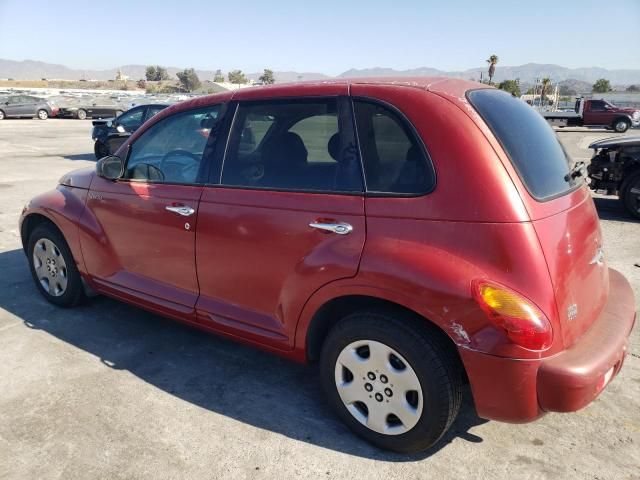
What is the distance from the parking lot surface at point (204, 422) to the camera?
2.60 meters

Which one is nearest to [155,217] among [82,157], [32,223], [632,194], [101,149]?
[32,223]

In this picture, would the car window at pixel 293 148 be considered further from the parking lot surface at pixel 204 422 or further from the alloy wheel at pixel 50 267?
the alloy wheel at pixel 50 267

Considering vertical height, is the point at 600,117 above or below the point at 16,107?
below

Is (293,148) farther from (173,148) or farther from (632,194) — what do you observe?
(632,194)

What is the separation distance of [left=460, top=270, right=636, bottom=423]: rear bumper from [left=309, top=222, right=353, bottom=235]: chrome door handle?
0.79m

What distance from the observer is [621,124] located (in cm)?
2822

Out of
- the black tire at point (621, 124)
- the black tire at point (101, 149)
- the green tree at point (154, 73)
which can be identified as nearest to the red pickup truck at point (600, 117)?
the black tire at point (621, 124)

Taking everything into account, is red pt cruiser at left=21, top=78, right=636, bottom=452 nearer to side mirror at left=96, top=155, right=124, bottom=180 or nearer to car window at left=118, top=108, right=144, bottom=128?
side mirror at left=96, top=155, right=124, bottom=180

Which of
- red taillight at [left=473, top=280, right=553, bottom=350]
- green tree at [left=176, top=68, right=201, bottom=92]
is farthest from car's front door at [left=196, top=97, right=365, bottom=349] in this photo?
green tree at [left=176, top=68, right=201, bottom=92]

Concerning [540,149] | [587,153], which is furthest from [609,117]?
[540,149]

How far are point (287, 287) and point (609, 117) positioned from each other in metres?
30.6

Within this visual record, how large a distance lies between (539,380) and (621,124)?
30.9 metres

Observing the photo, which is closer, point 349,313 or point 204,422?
point 349,313

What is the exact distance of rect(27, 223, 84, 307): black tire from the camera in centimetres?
421
